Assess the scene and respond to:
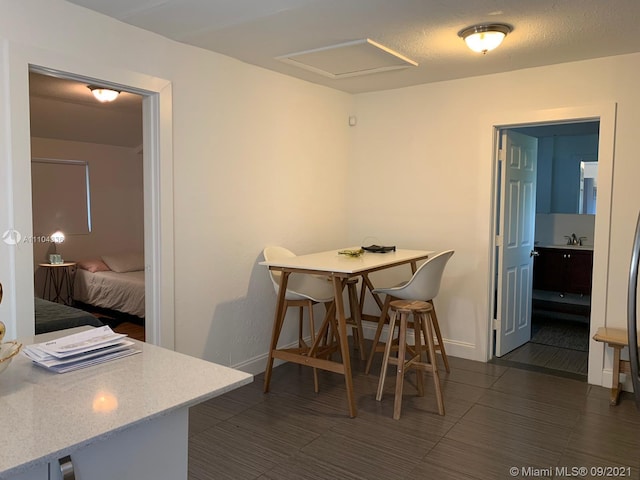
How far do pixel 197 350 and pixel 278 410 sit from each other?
2.30ft

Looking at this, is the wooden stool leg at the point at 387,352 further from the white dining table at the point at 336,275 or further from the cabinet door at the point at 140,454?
the cabinet door at the point at 140,454

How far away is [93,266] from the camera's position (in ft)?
19.1

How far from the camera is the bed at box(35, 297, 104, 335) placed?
3.21m

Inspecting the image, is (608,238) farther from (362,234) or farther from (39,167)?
(39,167)

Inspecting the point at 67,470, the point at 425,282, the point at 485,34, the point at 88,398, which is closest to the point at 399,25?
the point at 485,34

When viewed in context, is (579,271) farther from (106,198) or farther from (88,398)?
(88,398)

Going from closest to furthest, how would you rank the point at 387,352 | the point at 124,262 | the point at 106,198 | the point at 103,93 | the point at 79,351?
the point at 79,351 → the point at 387,352 → the point at 103,93 → the point at 124,262 → the point at 106,198

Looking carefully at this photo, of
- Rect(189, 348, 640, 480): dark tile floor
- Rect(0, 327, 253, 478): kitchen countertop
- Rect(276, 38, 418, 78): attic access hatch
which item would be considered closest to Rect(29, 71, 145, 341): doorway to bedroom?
Rect(276, 38, 418, 78): attic access hatch

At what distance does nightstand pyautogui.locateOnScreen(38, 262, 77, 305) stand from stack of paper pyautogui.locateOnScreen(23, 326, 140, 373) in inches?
177

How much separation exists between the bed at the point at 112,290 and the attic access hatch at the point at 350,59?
2.89m

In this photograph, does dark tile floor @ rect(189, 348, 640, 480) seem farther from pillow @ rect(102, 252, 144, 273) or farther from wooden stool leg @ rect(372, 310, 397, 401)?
pillow @ rect(102, 252, 144, 273)

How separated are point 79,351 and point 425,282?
235 centimetres

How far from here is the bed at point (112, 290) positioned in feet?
17.1

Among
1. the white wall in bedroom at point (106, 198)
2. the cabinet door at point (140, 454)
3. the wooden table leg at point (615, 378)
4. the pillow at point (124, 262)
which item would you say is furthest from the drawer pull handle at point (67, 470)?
the white wall in bedroom at point (106, 198)
